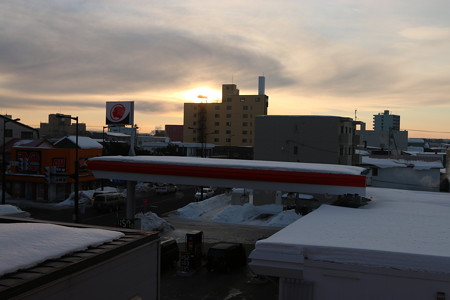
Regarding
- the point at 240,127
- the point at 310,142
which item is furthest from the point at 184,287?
the point at 240,127

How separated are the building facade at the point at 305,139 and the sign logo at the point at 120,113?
2405 centimetres

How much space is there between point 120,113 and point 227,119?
7818cm

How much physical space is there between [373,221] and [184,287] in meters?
10.1

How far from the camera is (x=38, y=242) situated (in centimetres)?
869

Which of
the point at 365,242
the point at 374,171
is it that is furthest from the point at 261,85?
the point at 365,242

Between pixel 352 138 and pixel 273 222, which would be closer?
pixel 273 222

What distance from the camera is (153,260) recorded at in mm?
10805

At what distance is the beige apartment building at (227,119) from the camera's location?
361 feet

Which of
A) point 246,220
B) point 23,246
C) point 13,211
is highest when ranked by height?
point 23,246

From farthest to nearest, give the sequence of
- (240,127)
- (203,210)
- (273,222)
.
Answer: (240,127) → (203,210) → (273,222)

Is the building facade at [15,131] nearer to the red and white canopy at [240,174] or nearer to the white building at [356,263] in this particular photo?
the red and white canopy at [240,174]

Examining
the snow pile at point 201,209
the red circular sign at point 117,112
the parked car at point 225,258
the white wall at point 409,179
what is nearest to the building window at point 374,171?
the white wall at point 409,179

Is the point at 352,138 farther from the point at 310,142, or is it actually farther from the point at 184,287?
the point at 184,287

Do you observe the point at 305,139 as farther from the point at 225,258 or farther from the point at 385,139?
the point at 385,139
